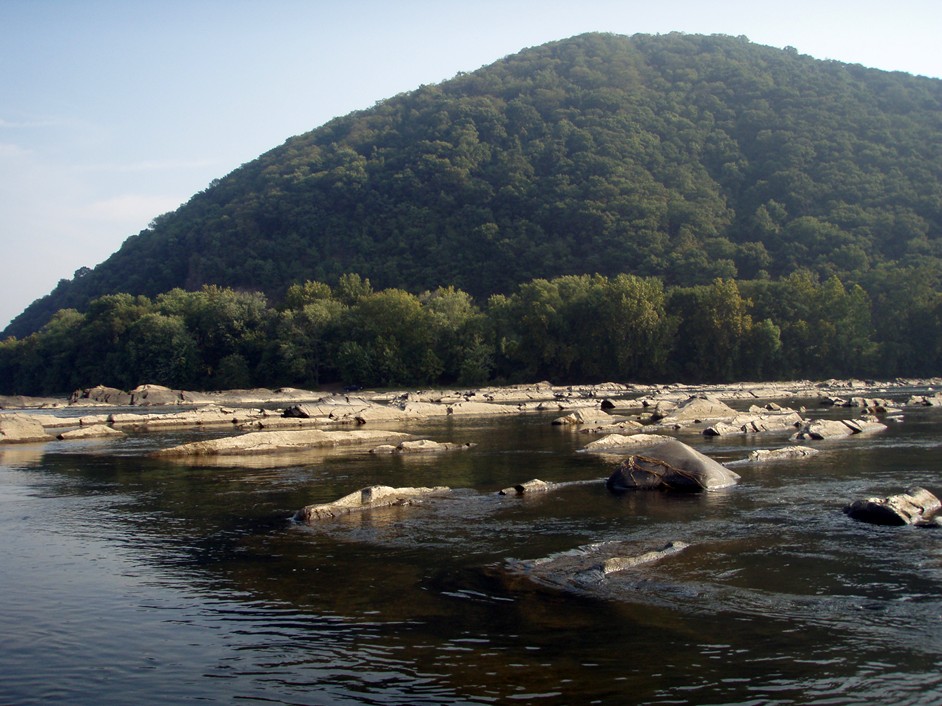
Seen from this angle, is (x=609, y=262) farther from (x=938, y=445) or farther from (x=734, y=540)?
(x=734, y=540)

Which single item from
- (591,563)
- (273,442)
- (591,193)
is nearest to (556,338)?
(591,193)

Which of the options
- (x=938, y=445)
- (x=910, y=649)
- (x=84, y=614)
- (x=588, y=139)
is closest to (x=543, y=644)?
(x=910, y=649)

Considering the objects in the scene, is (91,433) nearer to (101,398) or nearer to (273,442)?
(273,442)

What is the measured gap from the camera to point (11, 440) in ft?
126

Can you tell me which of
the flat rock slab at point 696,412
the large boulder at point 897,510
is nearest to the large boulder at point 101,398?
Answer: the flat rock slab at point 696,412

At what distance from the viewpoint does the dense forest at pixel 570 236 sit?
308 ft

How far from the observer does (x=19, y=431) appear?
39.6 m

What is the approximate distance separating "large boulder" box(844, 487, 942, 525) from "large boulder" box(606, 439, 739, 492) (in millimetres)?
4062

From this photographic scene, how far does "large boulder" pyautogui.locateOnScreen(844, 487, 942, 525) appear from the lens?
16.3 meters

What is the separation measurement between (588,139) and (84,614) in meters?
152

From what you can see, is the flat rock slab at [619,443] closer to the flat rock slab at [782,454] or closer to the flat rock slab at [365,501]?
the flat rock slab at [782,454]

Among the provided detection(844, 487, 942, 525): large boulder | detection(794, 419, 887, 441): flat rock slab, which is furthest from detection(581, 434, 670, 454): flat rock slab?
detection(844, 487, 942, 525): large boulder

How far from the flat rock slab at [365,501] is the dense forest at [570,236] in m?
70.5

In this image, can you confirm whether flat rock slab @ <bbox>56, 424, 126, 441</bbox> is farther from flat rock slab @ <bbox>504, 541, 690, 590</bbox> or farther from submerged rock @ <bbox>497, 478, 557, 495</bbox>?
flat rock slab @ <bbox>504, 541, 690, 590</bbox>
